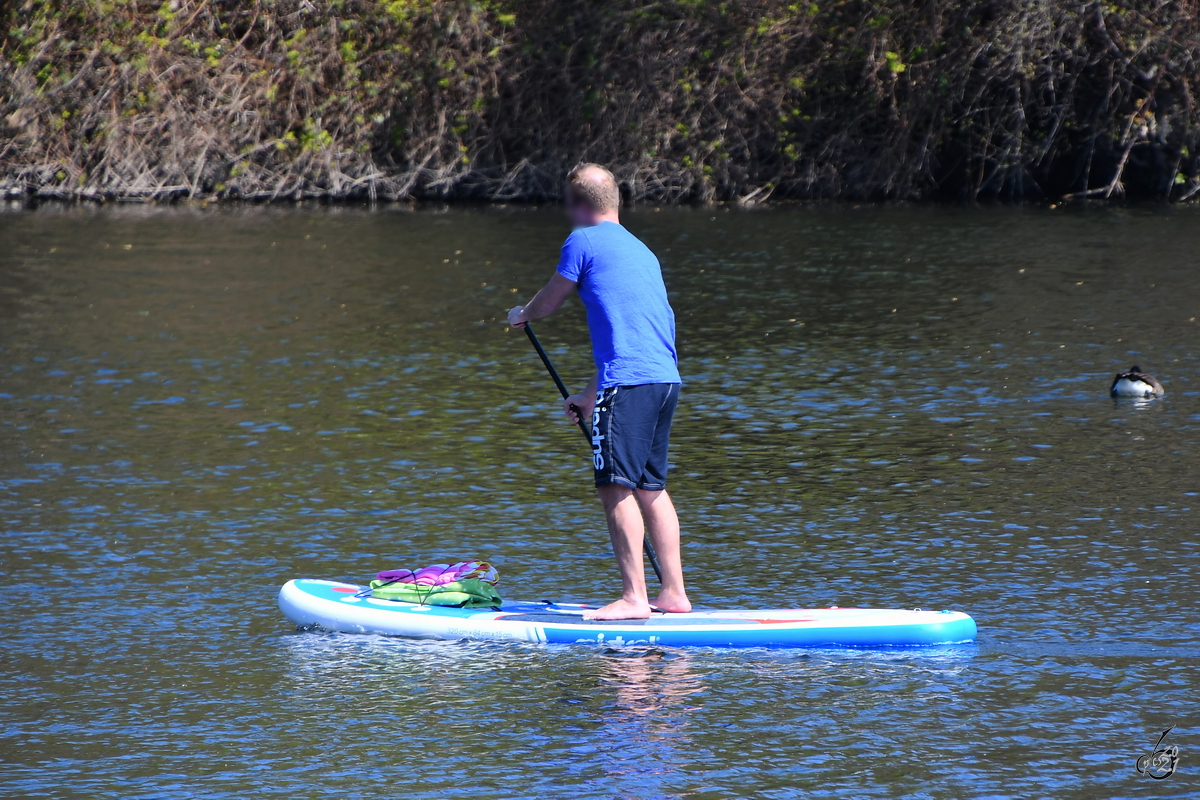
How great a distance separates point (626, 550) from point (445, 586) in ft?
2.53

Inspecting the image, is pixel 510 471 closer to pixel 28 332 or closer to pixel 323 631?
pixel 323 631

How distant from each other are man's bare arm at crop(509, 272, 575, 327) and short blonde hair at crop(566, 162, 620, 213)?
311mm

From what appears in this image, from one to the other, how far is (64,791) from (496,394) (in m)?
6.26

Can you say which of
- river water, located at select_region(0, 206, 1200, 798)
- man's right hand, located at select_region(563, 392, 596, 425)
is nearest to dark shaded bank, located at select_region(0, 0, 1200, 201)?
river water, located at select_region(0, 206, 1200, 798)

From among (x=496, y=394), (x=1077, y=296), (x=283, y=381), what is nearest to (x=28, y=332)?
(x=283, y=381)

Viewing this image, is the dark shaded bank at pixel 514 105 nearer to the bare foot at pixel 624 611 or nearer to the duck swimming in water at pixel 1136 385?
the duck swimming in water at pixel 1136 385

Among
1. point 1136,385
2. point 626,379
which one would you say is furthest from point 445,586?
point 1136,385

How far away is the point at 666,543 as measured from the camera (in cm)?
601

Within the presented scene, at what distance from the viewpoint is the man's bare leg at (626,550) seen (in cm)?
595

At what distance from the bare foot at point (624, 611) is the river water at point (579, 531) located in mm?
211

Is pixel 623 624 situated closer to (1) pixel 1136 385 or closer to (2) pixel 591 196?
(2) pixel 591 196

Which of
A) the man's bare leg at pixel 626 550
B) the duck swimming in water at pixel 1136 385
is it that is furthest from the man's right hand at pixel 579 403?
the duck swimming in water at pixel 1136 385

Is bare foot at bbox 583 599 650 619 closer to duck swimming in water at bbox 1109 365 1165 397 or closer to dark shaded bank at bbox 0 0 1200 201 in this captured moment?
duck swimming in water at bbox 1109 365 1165 397

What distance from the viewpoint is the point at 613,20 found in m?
25.1
